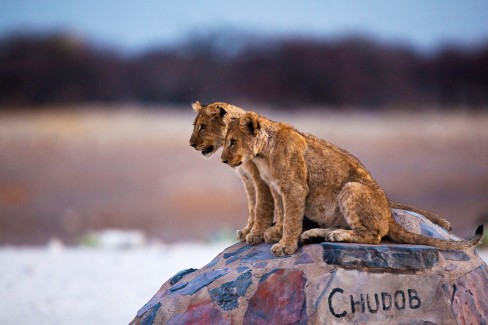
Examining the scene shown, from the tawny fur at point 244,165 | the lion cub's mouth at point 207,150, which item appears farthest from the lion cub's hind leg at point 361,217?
the lion cub's mouth at point 207,150

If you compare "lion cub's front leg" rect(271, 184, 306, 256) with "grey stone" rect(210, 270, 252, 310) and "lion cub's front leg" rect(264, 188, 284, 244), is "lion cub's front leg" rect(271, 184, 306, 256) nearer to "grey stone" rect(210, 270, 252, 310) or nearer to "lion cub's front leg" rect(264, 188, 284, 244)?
"lion cub's front leg" rect(264, 188, 284, 244)

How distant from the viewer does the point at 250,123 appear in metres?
6.85

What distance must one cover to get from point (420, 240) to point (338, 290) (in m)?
1.13

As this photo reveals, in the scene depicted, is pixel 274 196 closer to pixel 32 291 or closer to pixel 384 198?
pixel 384 198

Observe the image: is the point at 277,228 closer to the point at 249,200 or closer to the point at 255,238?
the point at 255,238

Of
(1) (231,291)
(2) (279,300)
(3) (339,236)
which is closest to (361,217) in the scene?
(3) (339,236)

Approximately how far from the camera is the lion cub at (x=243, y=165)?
23.8 feet

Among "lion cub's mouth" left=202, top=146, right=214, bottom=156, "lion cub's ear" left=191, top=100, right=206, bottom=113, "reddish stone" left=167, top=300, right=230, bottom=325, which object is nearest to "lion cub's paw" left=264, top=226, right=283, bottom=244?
"reddish stone" left=167, top=300, right=230, bottom=325

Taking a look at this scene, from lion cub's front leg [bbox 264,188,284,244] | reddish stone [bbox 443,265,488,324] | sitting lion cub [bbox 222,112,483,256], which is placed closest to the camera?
reddish stone [bbox 443,265,488,324]

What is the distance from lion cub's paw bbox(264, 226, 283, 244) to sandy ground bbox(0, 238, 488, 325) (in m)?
4.68

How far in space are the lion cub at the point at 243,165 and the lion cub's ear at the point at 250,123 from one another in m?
0.51

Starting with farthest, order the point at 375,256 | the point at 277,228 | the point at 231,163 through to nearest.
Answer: the point at 277,228 < the point at 231,163 < the point at 375,256

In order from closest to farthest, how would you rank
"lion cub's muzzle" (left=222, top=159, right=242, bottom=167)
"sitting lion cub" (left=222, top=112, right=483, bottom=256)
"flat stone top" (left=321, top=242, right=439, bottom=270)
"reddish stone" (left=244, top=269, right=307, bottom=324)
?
"reddish stone" (left=244, top=269, right=307, bottom=324)
"flat stone top" (left=321, top=242, right=439, bottom=270)
"sitting lion cub" (left=222, top=112, right=483, bottom=256)
"lion cub's muzzle" (left=222, top=159, right=242, bottom=167)

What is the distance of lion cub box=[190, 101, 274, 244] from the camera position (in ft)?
23.8
